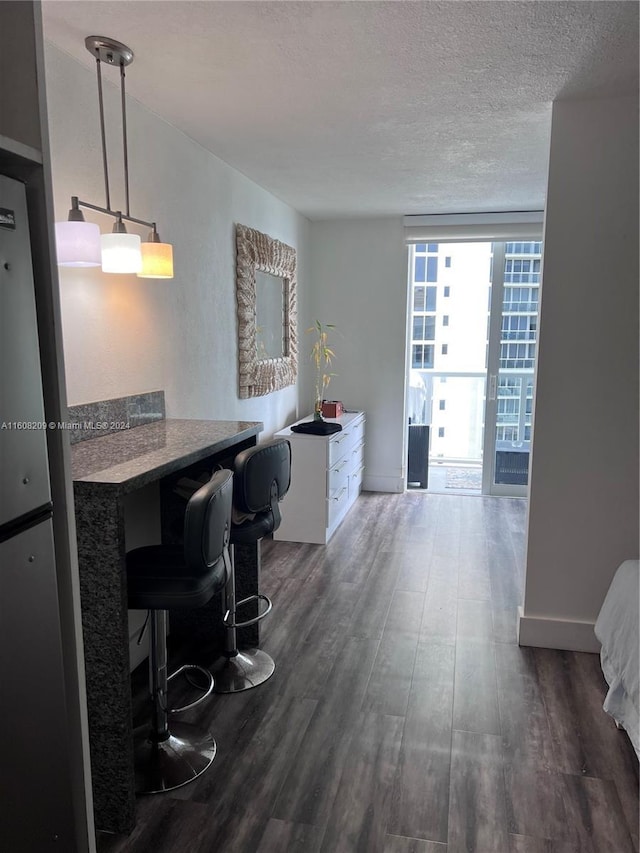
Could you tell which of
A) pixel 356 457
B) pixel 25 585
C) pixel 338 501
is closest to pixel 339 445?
pixel 338 501

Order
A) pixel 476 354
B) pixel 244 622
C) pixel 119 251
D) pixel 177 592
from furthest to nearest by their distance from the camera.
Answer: pixel 476 354
pixel 244 622
pixel 119 251
pixel 177 592

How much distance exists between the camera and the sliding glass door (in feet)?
17.8

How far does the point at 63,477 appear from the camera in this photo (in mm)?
1310

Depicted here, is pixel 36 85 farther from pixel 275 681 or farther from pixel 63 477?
pixel 275 681

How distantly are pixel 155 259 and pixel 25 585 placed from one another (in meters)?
1.55

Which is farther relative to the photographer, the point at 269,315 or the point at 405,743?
the point at 269,315

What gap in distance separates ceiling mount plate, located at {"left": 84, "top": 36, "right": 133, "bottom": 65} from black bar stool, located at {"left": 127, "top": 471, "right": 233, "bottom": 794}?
154 centimetres

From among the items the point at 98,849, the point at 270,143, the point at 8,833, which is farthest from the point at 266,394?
the point at 8,833

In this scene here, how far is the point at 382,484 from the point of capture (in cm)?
575

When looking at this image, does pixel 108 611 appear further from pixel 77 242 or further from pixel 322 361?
pixel 322 361

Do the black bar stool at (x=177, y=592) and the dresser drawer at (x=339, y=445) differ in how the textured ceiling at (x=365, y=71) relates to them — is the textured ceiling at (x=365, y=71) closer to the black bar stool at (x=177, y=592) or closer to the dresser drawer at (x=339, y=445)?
the black bar stool at (x=177, y=592)

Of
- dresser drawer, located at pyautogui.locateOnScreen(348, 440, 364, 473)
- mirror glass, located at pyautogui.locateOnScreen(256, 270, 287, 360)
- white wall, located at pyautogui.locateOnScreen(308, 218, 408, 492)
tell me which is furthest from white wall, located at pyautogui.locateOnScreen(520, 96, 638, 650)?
white wall, located at pyautogui.locateOnScreen(308, 218, 408, 492)

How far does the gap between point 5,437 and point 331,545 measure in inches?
130

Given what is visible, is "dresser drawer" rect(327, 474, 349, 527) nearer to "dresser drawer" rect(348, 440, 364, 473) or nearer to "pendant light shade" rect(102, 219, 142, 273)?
"dresser drawer" rect(348, 440, 364, 473)
